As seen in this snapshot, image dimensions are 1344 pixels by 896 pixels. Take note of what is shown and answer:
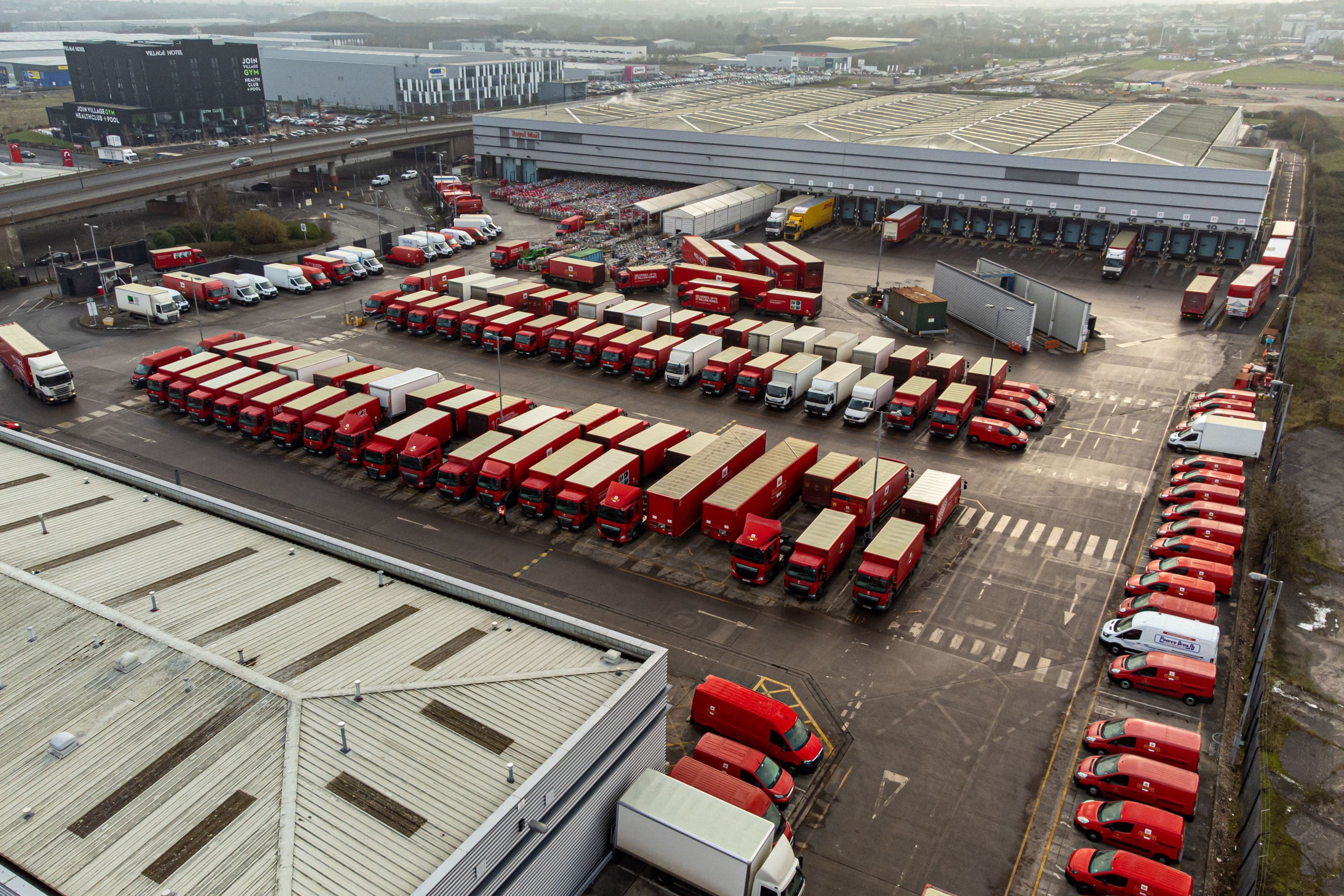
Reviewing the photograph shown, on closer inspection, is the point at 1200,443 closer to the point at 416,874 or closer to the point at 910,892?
the point at 910,892

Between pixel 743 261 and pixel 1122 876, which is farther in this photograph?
pixel 743 261

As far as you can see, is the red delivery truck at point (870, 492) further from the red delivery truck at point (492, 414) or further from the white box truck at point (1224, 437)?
the red delivery truck at point (492, 414)

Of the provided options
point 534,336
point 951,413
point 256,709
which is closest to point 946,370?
point 951,413

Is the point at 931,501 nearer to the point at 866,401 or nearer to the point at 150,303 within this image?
the point at 866,401

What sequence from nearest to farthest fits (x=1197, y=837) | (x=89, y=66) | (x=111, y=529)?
(x=1197, y=837)
(x=111, y=529)
(x=89, y=66)

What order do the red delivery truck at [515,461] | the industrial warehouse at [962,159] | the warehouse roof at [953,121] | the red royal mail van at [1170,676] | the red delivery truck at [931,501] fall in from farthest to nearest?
the warehouse roof at [953,121] < the industrial warehouse at [962,159] < the red delivery truck at [515,461] < the red delivery truck at [931,501] < the red royal mail van at [1170,676]

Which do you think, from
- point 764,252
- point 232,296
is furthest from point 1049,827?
point 232,296

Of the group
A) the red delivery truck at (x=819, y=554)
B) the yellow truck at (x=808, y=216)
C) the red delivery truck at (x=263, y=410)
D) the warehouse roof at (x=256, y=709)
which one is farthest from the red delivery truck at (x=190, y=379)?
the yellow truck at (x=808, y=216)
